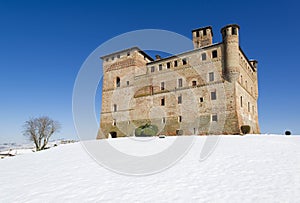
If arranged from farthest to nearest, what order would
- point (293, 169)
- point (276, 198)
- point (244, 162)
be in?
point (244, 162) < point (293, 169) < point (276, 198)

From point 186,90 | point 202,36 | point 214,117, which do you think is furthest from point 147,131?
point 202,36

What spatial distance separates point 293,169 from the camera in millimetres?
7086

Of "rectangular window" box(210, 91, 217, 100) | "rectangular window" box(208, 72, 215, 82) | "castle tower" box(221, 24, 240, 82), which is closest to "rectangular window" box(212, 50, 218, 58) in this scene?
"castle tower" box(221, 24, 240, 82)

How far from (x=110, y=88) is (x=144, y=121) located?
1047 centimetres

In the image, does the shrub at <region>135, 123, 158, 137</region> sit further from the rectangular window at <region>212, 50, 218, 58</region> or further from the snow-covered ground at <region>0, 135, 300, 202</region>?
the snow-covered ground at <region>0, 135, 300, 202</region>

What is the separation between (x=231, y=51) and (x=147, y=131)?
16666mm

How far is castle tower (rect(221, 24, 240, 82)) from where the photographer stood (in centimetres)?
2530

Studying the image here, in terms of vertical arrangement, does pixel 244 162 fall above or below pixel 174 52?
below

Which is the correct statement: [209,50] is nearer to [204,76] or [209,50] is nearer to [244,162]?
[204,76]

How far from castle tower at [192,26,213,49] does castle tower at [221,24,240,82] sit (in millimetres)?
6529

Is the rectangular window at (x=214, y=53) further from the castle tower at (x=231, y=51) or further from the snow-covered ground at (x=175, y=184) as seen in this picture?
the snow-covered ground at (x=175, y=184)

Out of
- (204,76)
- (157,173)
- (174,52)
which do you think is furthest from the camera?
(174,52)

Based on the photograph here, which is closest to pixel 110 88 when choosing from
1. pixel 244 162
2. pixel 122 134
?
pixel 122 134

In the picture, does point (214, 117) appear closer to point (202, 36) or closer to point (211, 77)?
point (211, 77)
